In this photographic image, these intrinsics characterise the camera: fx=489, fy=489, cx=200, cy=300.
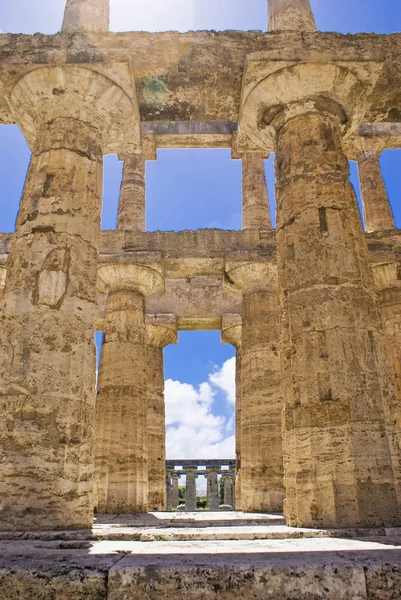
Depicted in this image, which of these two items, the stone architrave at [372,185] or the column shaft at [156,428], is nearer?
the stone architrave at [372,185]

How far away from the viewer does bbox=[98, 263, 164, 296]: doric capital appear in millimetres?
13086

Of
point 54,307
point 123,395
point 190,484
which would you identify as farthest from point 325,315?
point 190,484

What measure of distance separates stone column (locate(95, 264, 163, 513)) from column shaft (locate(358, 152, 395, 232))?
23.9ft

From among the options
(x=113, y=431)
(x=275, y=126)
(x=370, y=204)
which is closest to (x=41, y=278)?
(x=275, y=126)

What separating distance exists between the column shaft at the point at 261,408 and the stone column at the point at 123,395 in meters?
2.66

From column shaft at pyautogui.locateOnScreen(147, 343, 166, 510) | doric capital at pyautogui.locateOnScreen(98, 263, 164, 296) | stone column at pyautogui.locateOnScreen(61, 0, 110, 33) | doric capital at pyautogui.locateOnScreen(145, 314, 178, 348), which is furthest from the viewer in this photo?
doric capital at pyautogui.locateOnScreen(145, 314, 178, 348)

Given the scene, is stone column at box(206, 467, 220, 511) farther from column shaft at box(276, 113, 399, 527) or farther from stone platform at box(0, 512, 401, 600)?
stone platform at box(0, 512, 401, 600)

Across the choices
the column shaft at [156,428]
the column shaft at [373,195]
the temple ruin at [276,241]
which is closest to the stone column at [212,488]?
the column shaft at [156,428]

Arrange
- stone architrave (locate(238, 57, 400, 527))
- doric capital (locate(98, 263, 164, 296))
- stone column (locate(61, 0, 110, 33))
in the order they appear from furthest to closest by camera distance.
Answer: doric capital (locate(98, 263, 164, 296))
stone column (locate(61, 0, 110, 33))
stone architrave (locate(238, 57, 400, 527))

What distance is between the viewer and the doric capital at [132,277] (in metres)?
13.1

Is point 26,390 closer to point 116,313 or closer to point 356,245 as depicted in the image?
point 356,245

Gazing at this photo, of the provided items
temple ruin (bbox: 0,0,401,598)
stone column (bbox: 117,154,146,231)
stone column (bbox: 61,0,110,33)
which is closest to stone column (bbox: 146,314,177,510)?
stone column (bbox: 117,154,146,231)

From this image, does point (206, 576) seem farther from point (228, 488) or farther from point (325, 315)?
point (228, 488)

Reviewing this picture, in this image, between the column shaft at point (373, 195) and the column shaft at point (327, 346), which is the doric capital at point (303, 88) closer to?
the column shaft at point (327, 346)
